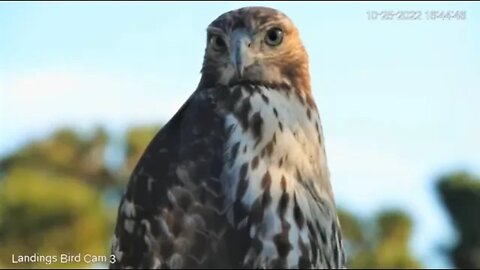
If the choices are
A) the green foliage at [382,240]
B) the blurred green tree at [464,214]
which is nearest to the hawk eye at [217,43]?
the green foliage at [382,240]

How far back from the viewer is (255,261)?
174 cm

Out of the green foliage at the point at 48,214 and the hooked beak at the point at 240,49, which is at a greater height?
the hooked beak at the point at 240,49

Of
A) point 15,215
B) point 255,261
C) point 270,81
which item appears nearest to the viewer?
point 255,261

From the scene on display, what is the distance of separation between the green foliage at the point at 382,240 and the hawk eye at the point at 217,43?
0.92 m

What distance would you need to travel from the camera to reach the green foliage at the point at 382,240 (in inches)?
112

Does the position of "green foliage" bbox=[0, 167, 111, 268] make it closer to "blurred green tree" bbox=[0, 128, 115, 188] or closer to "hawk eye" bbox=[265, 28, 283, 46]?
"blurred green tree" bbox=[0, 128, 115, 188]

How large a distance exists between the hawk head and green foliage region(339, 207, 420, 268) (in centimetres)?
84

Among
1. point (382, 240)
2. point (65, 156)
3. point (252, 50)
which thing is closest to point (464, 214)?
point (382, 240)

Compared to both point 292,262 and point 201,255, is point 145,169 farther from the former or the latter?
point 292,262

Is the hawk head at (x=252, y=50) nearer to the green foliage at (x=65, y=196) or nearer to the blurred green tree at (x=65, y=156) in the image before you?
the green foliage at (x=65, y=196)

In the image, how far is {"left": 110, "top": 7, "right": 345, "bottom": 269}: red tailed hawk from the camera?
5.75ft

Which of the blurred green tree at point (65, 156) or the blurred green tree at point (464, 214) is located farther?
the blurred green tree at point (464, 214)

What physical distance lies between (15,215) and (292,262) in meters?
0.99

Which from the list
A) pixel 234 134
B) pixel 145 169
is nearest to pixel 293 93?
pixel 234 134
